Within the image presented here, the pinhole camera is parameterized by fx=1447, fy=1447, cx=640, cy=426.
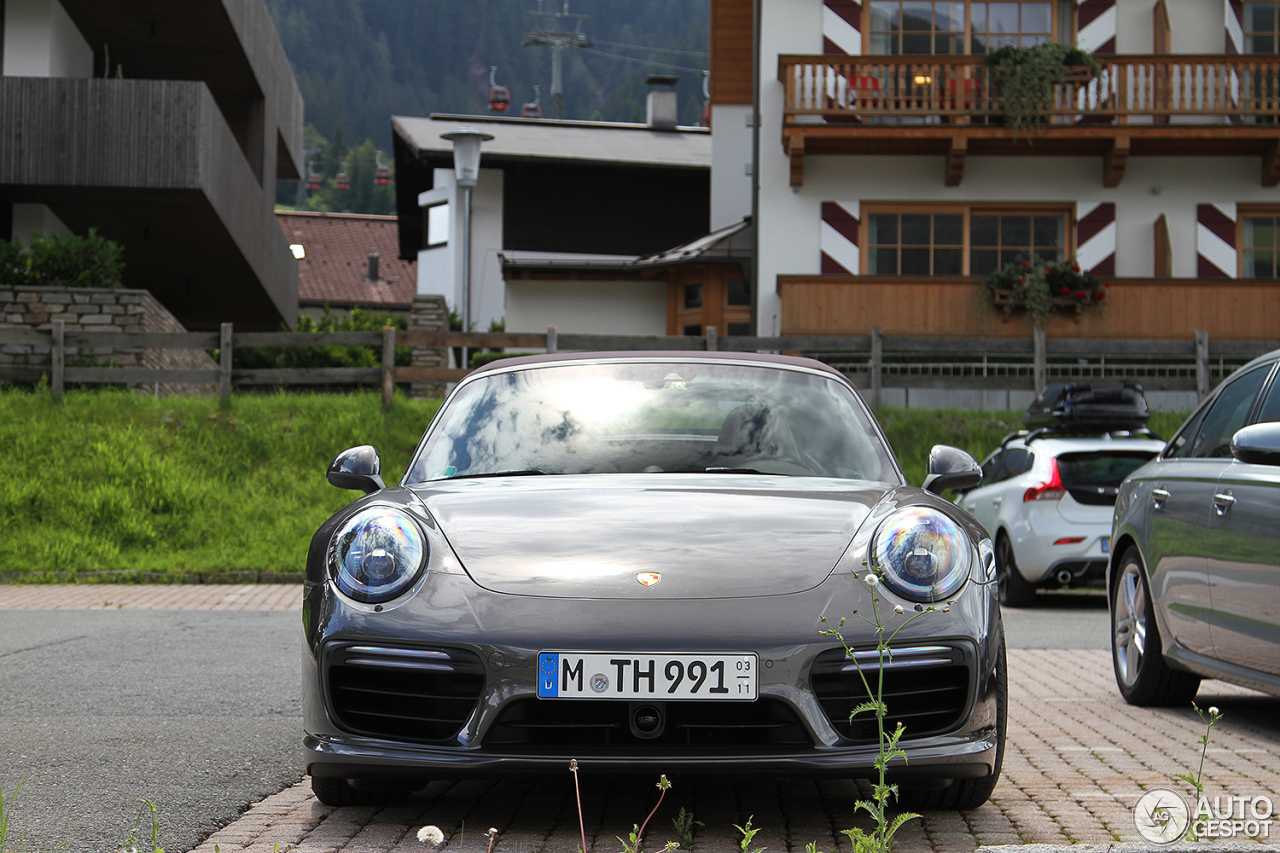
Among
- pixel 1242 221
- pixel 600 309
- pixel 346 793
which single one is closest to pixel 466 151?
pixel 1242 221

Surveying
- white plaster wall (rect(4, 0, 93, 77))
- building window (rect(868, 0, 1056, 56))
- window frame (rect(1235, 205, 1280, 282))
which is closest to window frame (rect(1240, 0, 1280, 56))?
window frame (rect(1235, 205, 1280, 282))

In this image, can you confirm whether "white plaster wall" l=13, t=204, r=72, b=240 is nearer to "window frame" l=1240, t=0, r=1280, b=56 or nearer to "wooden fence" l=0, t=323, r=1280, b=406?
"wooden fence" l=0, t=323, r=1280, b=406

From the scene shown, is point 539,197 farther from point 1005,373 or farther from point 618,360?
point 618,360

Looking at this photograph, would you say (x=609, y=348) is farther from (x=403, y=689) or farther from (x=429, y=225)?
(x=429, y=225)

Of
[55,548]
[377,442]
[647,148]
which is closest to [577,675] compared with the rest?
[55,548]

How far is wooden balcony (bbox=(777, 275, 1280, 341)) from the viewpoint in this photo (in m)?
23.6

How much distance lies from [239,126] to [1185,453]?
25975 millimetres

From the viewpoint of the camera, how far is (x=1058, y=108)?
928 inches

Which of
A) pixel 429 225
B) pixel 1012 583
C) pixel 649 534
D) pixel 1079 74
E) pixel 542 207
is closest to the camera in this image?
pixel 649 534

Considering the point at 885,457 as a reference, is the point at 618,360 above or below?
above

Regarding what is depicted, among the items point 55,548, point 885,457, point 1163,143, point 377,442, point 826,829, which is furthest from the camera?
point 1163,143

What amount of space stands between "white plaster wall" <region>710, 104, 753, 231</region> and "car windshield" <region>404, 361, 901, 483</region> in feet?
102

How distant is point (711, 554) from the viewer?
3.81 meters

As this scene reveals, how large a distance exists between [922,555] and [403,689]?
4.53ft
